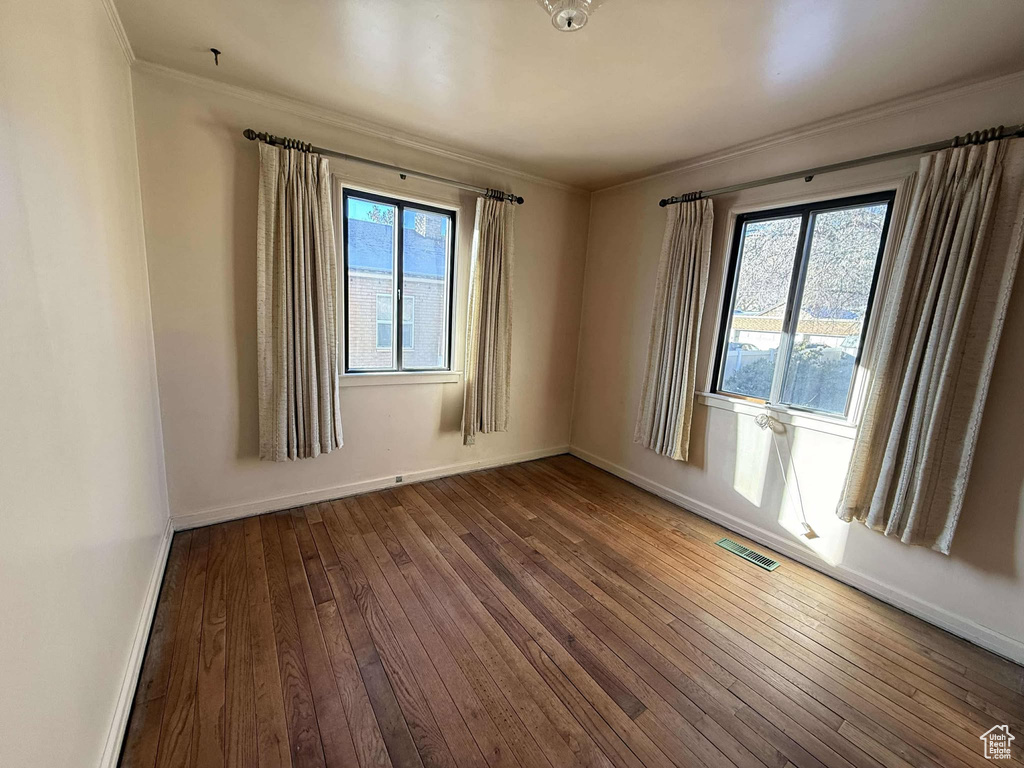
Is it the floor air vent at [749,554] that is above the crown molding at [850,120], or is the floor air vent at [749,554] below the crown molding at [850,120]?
below

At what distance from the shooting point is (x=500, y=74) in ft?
6.37

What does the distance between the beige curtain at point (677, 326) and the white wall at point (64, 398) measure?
3.04 m

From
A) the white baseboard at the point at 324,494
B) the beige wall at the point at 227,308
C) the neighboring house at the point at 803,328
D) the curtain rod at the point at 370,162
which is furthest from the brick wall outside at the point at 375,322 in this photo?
the neighboring house at the point at 803,328

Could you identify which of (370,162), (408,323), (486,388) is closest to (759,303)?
(486,388)

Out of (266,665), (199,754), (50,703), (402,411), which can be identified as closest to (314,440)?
(402,411)

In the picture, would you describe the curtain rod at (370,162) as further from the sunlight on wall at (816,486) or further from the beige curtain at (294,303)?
the sunlight on wall at (816,486)

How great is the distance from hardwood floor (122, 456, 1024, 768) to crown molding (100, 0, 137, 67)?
8.25 ft

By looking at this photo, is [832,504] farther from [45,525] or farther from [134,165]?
[134,165]

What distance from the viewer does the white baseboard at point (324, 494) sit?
2.43m

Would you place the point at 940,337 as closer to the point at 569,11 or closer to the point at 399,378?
the point at 569,11

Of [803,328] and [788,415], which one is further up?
[803,328]

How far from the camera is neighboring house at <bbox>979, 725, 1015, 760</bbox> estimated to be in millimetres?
1370

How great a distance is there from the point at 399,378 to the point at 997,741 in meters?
3.33

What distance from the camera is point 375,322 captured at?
290 cm
